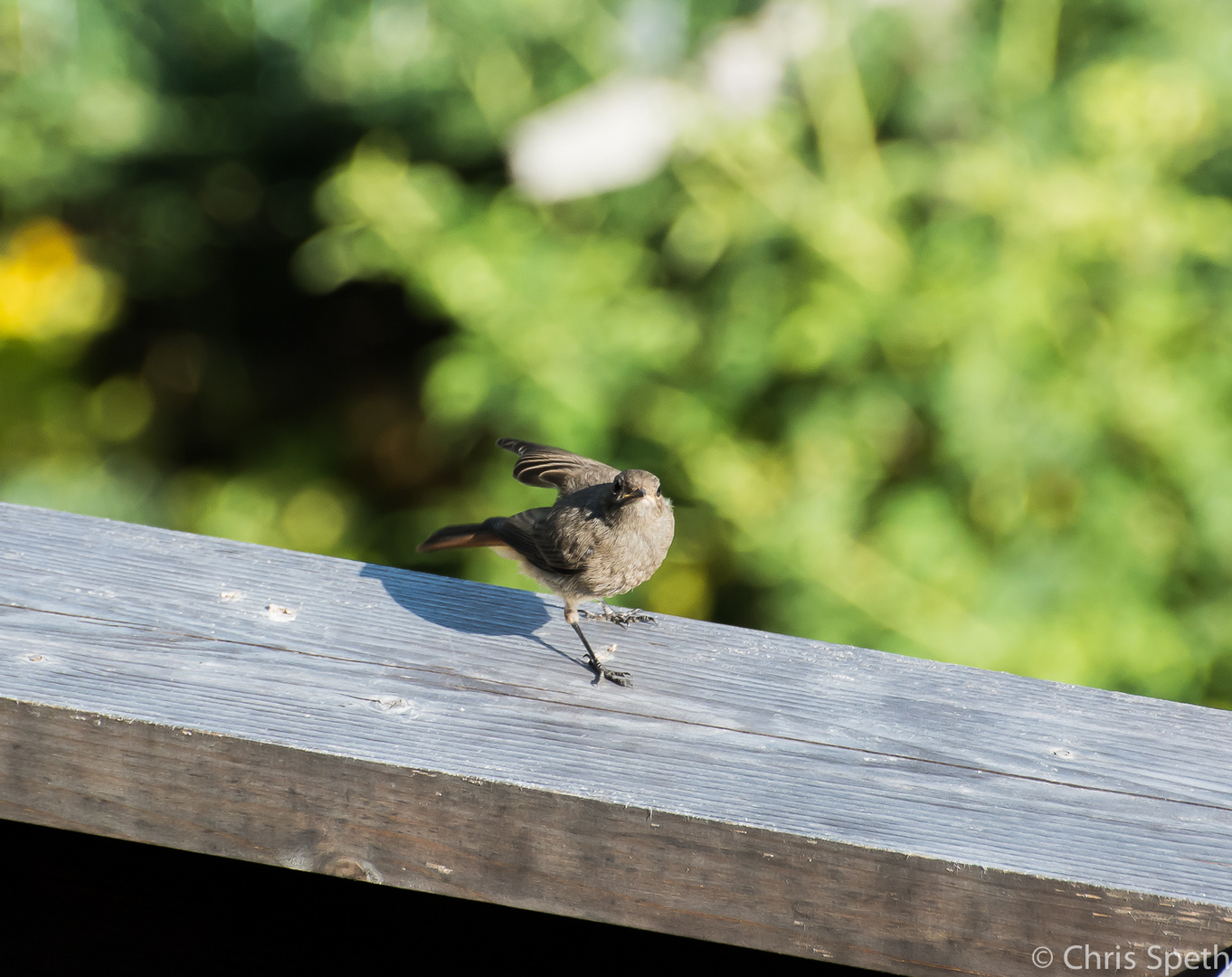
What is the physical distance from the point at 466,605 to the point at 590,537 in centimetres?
58

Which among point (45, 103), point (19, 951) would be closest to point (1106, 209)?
point (19, 951)

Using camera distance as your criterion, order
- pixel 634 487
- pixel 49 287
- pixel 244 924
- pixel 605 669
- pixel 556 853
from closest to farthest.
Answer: pixel 556 853
pixel 244 924
pixel 605 669
pixel 634 487
pixel 49 287

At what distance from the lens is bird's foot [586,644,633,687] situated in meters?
1.84

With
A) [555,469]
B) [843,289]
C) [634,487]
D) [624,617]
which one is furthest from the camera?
[843,289]

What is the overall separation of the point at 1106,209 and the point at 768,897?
2.57 m

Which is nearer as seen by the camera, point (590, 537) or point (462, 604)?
point (462, 604)

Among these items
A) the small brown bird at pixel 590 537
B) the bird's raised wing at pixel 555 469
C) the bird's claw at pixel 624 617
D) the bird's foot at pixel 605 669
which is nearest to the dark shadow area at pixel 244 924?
the bird's foot at pixel 605 669

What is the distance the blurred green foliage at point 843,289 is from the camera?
330cm

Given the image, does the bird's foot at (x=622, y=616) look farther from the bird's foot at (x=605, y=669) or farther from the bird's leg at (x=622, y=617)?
the bird's foot at (x=605, y=669)

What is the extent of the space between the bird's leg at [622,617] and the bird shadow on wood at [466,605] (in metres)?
0.10

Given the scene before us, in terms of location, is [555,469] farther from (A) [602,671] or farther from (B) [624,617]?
(A) [602,671]

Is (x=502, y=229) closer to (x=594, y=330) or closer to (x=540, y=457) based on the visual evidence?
(x=594, y=330)

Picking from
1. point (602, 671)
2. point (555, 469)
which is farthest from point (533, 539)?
point (602, 671)

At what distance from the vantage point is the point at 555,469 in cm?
288
